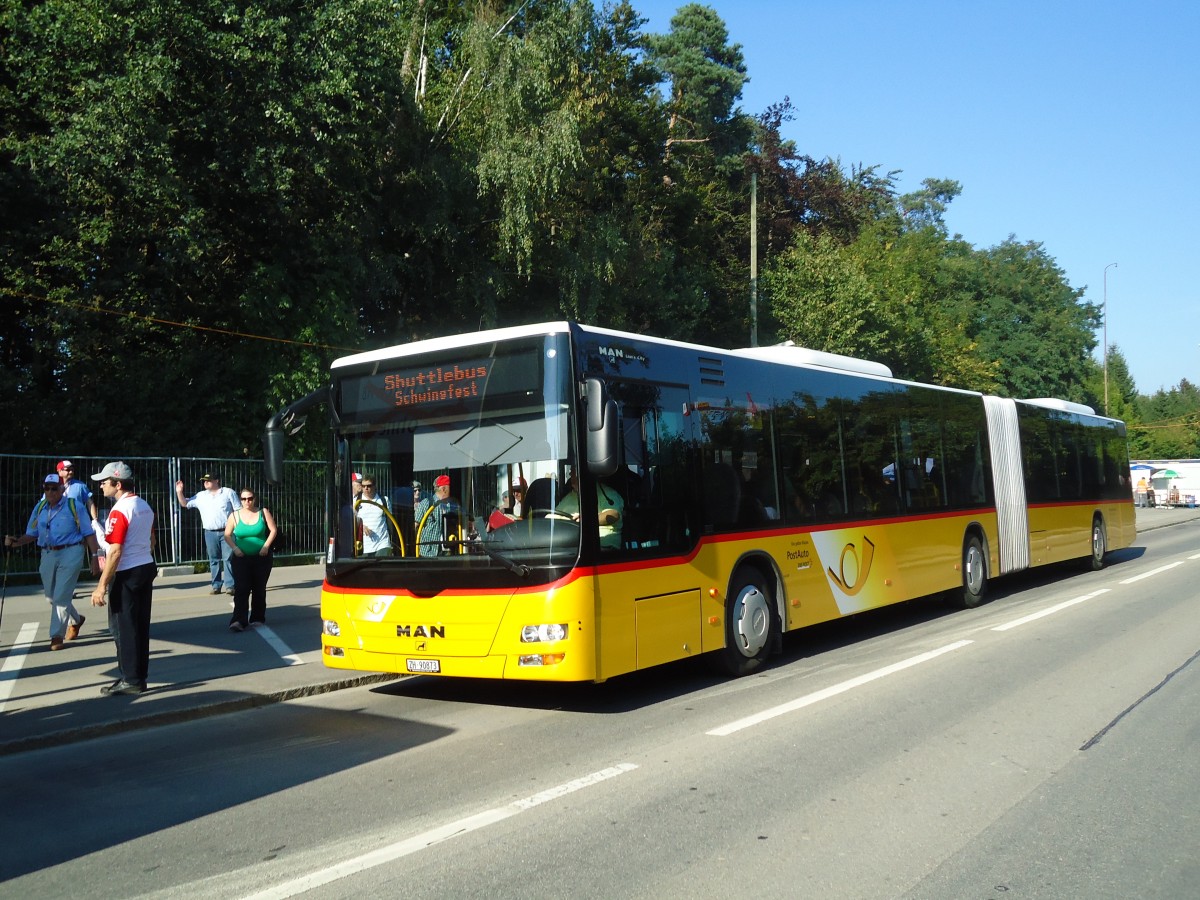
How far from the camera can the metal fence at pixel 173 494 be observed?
19156mm

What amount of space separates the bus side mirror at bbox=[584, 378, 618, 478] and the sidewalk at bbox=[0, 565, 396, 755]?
3728 mm

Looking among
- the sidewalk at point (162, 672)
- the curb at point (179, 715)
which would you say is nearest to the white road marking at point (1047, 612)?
the curb at point (179, 715)

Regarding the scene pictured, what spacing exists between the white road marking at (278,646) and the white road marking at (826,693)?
16.2 ft

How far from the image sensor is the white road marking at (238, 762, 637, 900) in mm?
4668

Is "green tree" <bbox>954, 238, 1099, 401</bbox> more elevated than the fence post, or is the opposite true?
"green tree" <bbox>954, 238, 1099, 401</bbox>

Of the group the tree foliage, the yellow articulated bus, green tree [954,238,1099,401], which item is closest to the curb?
the yellow articulated bus

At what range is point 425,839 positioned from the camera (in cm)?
529

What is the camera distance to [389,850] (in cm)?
512

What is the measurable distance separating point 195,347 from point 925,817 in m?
24.3

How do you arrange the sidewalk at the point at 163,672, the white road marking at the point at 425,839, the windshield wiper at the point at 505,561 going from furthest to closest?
the sidewalk at the point at 163,672 < the windshield wiper at the point at 505,561 < the white road marking at the point at 425,839

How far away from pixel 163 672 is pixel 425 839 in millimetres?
6032

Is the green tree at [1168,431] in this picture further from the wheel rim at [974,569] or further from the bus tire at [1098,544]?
the wheel rim at [974,569]

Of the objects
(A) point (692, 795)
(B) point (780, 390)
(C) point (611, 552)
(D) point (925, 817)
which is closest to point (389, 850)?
(A) point (692, 795)

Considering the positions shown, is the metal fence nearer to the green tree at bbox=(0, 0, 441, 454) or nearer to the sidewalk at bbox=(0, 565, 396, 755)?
the green tree at bbox=(0, 0, 441, 454)
